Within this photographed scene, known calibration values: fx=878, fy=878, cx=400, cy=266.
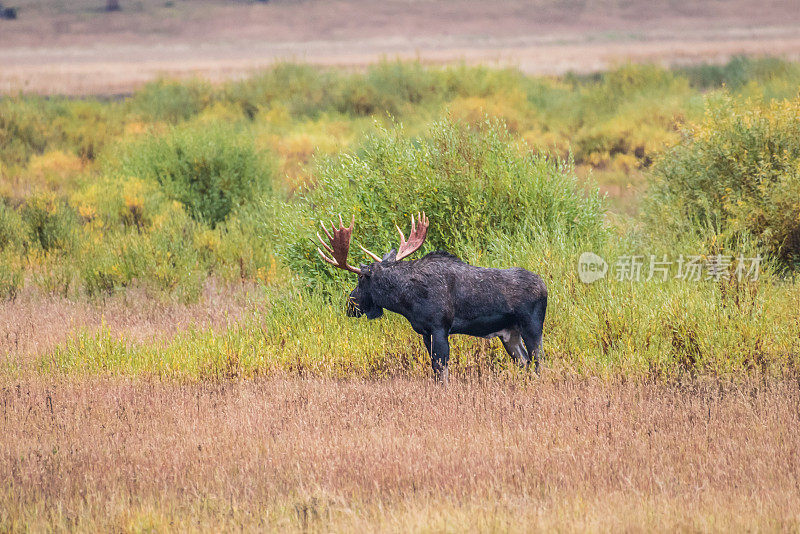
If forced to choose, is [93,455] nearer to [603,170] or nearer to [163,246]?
[163,246]

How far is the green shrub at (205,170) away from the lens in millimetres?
18859

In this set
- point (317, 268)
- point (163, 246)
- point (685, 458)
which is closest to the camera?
point (685, 458)

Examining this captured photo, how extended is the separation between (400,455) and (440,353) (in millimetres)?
1600

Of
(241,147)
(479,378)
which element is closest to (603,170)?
(241,147)

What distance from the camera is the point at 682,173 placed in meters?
13.4

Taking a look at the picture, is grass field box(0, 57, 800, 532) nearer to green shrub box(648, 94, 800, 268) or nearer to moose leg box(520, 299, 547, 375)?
green shrub box(648, 94, 800, 268)

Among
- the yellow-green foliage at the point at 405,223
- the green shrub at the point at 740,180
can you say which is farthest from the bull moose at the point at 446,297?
the green shrub at the point at 740,180

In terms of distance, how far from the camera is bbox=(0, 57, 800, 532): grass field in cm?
573

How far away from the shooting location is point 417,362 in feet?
29.0

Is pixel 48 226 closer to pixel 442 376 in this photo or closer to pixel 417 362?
pixel 417 362

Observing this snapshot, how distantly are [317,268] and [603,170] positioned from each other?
17661 mm

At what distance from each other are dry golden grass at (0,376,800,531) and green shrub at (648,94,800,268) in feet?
14.1

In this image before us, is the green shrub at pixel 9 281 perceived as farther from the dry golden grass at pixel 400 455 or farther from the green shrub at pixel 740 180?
the green shrub at pixel 740 180

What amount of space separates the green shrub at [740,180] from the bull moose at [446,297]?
427cm
